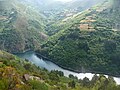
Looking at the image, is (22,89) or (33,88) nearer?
(22,89)

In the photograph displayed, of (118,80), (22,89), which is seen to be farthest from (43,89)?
(118,80)

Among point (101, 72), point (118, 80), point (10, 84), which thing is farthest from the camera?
point (101, 72)

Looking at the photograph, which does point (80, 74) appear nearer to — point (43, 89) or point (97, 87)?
point (97, 87)

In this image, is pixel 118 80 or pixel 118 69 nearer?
pixel 118 80

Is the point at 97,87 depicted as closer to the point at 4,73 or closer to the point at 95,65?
the point at 4,73

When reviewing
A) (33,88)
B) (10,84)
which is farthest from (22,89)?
(33,88)

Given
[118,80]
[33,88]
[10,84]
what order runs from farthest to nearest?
[118,80], [33,88], [10,84]

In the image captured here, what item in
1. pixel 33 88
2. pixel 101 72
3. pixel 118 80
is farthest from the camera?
pixel 101 72

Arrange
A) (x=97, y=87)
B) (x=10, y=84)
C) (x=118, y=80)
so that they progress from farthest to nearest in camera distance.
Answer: (x=118, y=80) → (x=97, y=87) → (x=10, y=84)

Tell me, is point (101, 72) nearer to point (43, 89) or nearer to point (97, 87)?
point (97, 87)
